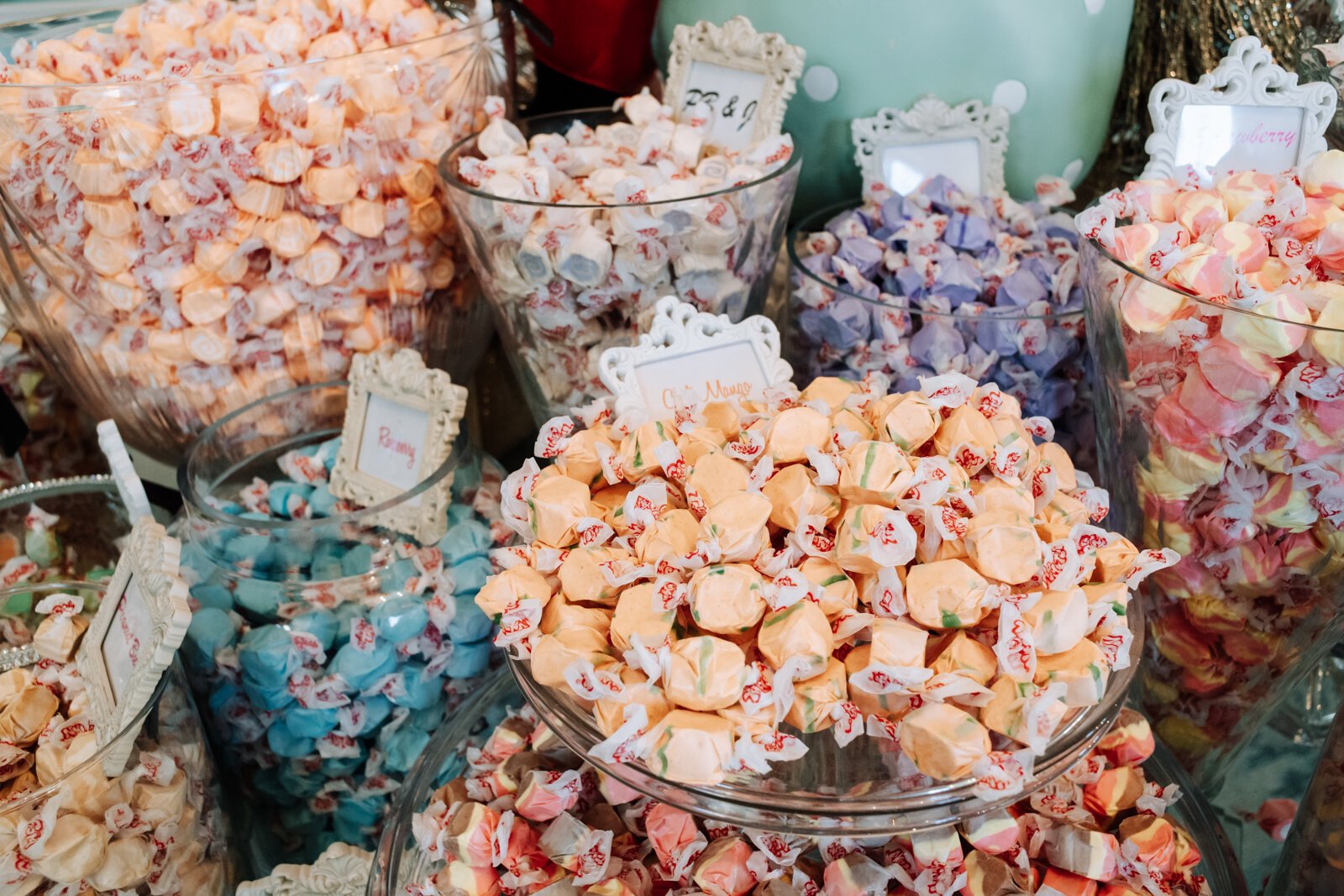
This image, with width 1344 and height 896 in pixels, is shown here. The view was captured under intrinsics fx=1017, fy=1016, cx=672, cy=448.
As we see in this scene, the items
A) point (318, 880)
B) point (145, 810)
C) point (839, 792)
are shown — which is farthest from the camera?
point (318, 880)

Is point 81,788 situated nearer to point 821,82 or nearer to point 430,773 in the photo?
point 430,773

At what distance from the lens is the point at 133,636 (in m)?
0.91

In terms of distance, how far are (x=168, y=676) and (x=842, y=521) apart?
2.04 ft

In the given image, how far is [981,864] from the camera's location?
0.80 meters

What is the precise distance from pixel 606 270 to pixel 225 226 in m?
0.43

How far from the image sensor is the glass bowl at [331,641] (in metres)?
1.02

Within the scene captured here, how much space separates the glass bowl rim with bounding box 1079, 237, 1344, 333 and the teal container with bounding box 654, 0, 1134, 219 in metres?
0.46

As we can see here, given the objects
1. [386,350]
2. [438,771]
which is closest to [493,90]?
[386,350]

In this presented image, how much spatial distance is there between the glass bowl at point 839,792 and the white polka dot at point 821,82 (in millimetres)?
923

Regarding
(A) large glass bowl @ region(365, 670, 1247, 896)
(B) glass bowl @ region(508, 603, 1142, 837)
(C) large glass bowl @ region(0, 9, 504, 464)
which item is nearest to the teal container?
(C) large glass bowl @ region(0, 9, 504, 464)

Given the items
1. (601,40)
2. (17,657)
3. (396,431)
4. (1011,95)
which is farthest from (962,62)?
(17,657)

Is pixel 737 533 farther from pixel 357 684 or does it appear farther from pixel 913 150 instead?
pixel 913 150

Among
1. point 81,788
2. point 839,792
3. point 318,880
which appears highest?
point 839,792

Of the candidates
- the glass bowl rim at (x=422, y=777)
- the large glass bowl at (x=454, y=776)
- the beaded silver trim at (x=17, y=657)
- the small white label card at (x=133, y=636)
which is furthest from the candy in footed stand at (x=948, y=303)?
the beaded silver trim at (x=17, y=657)
